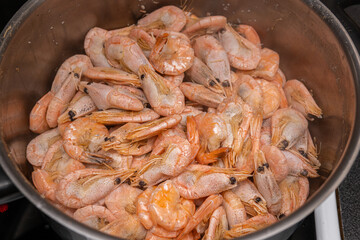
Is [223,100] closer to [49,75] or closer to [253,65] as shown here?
[253,65]

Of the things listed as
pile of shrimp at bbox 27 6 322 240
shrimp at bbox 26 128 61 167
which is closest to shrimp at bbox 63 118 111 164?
pile of shrimp at bbox 27 6 322 240

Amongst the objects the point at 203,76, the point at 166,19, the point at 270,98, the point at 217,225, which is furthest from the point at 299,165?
the point at 166,19

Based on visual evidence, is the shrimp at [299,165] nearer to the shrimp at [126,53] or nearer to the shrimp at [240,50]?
the shrimp at [240,50]

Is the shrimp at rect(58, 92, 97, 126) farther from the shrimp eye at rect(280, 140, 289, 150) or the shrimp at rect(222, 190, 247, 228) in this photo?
the shrimp eye at rect(280, 140, 289, 150)

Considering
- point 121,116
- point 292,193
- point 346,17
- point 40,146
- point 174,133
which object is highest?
point 346,17

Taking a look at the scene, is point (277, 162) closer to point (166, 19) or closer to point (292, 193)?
point (292, 193)

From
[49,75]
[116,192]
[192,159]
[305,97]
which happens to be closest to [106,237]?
[116,192]

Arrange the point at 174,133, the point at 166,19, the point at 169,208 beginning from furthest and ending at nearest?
the point at 166,19
the point at 174,133
the point at 169,208
